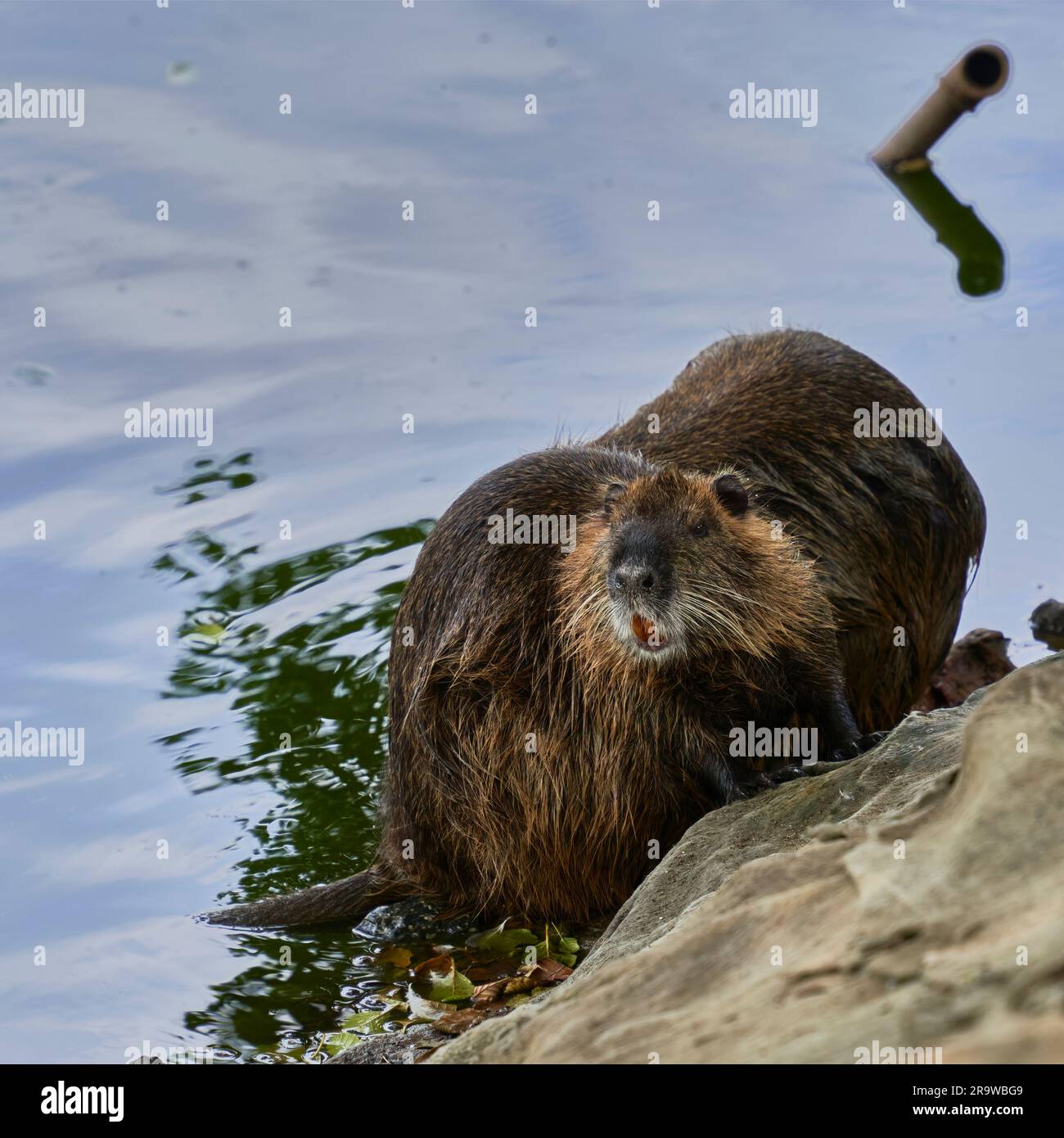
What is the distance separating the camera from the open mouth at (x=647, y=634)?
363 cm

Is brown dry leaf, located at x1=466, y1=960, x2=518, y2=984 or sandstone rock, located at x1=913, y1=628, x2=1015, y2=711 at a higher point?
sandstone rock, located at x1=913, y1=628, x2=1015, y2=711

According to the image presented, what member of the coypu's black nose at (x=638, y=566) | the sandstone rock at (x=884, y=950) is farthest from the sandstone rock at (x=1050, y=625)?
the sandstone rock at (x=884, y=950)

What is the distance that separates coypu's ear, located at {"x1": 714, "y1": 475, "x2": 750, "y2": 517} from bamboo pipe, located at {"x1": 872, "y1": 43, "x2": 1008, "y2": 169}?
3768 millimetres

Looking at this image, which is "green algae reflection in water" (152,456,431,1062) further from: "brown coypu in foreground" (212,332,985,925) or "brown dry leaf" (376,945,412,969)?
"brown coypu in foreground" (212,332,985,925)

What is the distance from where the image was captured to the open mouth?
3.63m

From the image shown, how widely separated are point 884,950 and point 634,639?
1.75 meters

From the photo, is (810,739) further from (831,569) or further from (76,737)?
(76,737)

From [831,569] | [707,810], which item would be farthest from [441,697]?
[831,569]

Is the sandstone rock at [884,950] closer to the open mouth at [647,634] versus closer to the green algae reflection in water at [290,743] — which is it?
the open mouth at [647,634]

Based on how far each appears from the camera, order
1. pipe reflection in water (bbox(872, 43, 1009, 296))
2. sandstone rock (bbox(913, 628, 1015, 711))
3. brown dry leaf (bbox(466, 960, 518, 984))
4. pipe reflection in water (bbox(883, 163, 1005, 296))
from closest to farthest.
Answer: brown dry leaf (bbox(466, 960, 518, 984)) < sandstone rock (bbox(913, 628, 1015, 711)) < pipe reflection in water (bbox(872, 43, 1009, 296)) < pipe reflection in water (bbox(883, 163, 1005, 296))

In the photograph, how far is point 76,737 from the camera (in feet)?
17.5

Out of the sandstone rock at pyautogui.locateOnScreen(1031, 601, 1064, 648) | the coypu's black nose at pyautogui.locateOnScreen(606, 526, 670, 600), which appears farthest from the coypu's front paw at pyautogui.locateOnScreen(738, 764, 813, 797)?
the sandstone rock at pyautogui.locateOnScreen(1031, 601, 1064, 648)

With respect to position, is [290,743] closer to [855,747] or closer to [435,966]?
[435,966]

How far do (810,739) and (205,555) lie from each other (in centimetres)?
310
